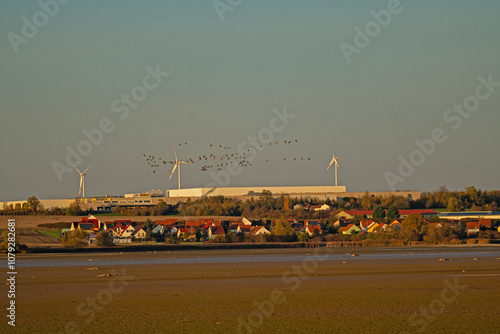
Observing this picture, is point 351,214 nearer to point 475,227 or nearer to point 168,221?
point 475,227

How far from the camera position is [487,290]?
100ft

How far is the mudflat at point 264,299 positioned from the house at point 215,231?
53.0m

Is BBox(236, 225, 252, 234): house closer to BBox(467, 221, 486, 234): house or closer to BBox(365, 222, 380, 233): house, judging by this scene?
BBox(365, 222, 380, 233): house

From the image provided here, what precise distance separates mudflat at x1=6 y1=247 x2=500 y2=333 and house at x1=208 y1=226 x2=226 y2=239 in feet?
174

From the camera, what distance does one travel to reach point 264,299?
29.1m

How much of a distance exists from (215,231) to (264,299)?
230 ft

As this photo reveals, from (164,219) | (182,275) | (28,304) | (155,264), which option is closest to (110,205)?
(164,219)

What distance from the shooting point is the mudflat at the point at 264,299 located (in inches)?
918

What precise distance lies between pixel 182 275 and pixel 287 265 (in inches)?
358

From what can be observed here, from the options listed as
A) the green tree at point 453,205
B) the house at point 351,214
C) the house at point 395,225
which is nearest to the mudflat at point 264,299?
the house at point 395,225

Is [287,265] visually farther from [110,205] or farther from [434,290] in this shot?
[110,205]

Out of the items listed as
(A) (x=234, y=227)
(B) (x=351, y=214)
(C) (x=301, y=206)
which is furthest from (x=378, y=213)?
(A) (x=234, y=227)

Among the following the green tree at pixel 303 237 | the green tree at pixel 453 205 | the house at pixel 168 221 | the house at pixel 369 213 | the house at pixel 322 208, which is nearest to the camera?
the green tree at pixel 303 237

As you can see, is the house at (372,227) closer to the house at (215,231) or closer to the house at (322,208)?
the house at (215,231)
